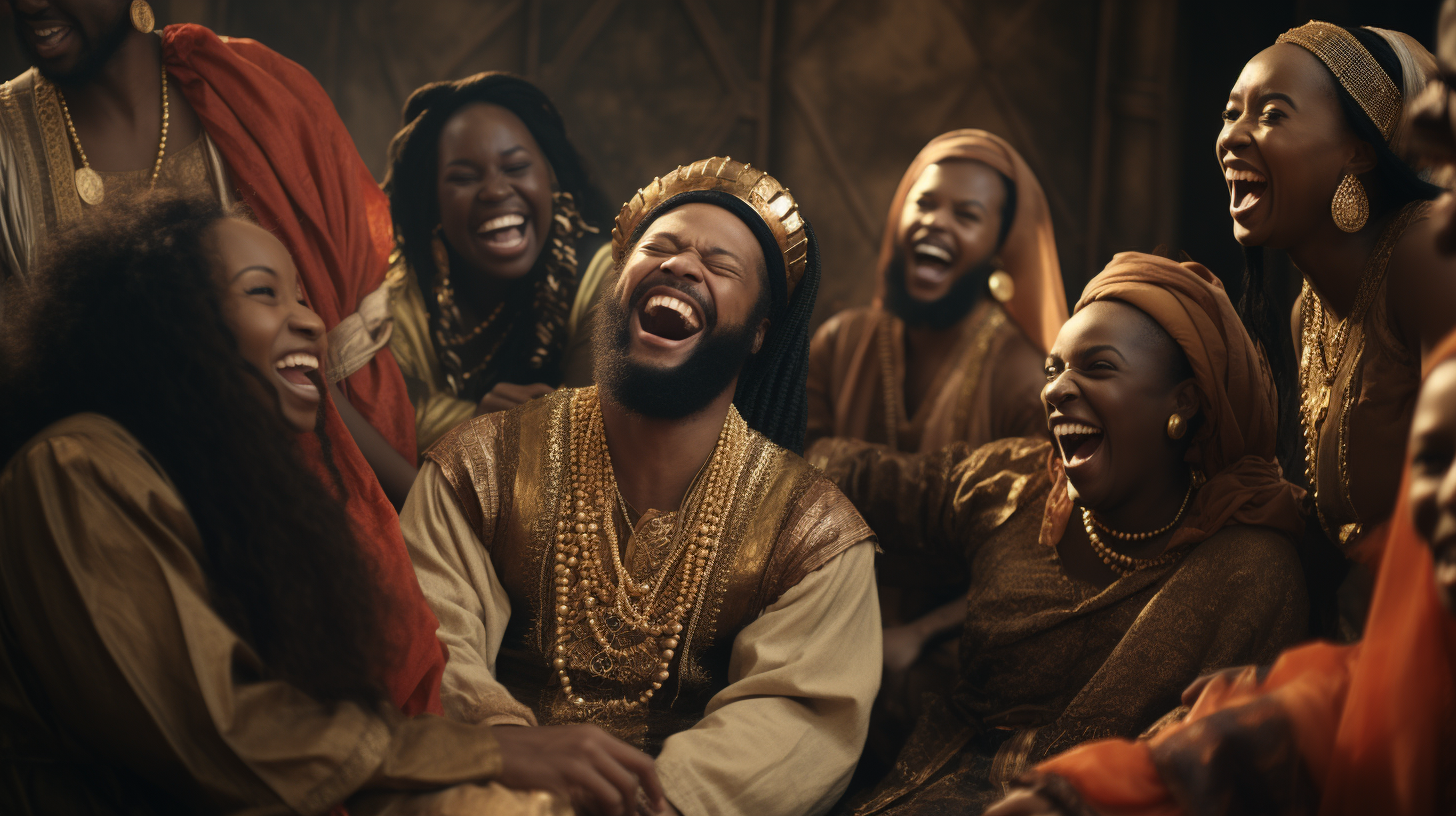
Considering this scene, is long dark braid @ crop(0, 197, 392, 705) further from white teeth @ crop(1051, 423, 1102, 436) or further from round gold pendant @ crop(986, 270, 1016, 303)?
round gold pendant @ crop(986, 270, 1016, 303)

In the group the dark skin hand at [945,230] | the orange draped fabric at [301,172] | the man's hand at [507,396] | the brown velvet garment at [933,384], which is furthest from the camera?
the dark skin hand at [945,230]

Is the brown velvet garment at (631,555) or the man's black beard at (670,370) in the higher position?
the man's black beard at (670,370)

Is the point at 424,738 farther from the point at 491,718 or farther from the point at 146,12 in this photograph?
the point at 146,12

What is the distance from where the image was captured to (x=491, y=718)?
2.53 meters

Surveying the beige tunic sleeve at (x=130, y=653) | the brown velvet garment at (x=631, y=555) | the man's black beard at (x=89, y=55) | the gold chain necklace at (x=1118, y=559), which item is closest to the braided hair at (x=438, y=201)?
the brown velvet garment at (x=631, y=555)

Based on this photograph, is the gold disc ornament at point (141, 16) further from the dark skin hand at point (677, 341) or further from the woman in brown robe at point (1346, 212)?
the woman in brown robe at point (1346, 212)

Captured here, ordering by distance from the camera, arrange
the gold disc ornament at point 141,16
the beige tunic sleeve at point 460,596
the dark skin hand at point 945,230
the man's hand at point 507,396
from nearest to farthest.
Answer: the beige tunic sleeve at point 460,596
the gold disc ornament at point 141,16
the man's hand at point 507,396
the dark skin hand at point 945,230

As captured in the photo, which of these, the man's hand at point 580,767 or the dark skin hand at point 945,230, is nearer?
the man's hand at point 580,767

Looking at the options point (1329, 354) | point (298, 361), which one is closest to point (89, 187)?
point (298, 361)

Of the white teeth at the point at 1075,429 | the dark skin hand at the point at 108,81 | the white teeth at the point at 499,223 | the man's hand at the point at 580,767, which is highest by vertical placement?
the dark skin hand at the point at 108,81

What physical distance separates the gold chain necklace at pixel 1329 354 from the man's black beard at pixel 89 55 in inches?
111

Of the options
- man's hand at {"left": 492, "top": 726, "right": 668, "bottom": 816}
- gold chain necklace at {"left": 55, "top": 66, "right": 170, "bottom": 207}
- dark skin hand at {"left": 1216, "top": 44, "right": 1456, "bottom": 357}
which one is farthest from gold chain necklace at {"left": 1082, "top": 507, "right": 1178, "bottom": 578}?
gold chain necklace at {"left": 55, "top": 66, "right": 170, "bottom": 207}

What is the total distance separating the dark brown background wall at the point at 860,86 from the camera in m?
5.57

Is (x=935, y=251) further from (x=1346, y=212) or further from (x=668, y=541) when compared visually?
(x=668, y=541)
